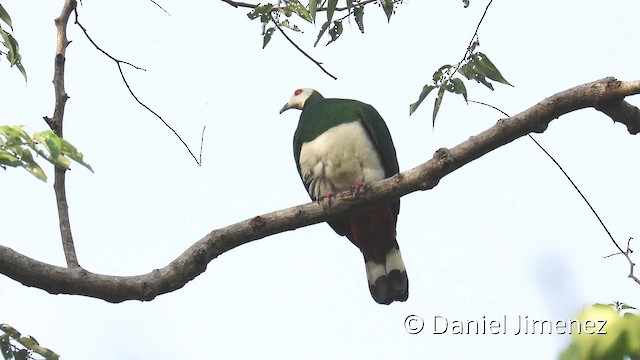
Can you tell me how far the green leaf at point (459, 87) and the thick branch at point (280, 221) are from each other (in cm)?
21

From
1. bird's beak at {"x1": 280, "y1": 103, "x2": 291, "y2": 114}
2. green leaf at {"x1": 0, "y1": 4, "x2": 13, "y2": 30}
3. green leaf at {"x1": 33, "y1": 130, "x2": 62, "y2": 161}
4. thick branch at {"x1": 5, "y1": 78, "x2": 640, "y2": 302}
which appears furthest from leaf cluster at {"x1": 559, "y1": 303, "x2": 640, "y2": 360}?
bird's beak at {"x1": 280, "y1": 103, "x2": 291, "y2": 114}

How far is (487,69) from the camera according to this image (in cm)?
285

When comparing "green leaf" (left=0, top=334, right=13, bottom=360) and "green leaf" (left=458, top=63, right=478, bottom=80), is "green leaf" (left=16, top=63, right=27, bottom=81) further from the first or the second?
"green leaf" (left=458, top=63, right=478, bottom=80)

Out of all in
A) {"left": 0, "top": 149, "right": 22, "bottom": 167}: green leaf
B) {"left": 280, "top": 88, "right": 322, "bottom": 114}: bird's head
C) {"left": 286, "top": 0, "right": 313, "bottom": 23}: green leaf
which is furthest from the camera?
{"left": 280, "top": 88, "right": 322, "bottom": 114}: bird's head

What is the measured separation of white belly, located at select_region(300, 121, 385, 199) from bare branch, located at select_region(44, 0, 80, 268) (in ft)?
4.75

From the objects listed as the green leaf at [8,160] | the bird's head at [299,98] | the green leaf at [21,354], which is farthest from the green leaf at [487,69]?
the bird's head at [299,98]

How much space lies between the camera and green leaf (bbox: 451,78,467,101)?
112 inches

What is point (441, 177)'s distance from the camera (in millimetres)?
2723

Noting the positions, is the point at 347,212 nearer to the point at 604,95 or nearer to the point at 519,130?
the point at 519,130

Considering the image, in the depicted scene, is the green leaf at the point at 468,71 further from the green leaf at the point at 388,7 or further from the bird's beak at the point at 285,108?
the bird's beak at the point at 285,108

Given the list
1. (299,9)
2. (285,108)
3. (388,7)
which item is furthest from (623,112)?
(285,108)

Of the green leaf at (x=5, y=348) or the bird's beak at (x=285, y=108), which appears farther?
the bird's beak at (x=285, y=108)

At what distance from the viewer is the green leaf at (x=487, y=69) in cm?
283

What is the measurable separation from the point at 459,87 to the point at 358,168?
1.27 meters
